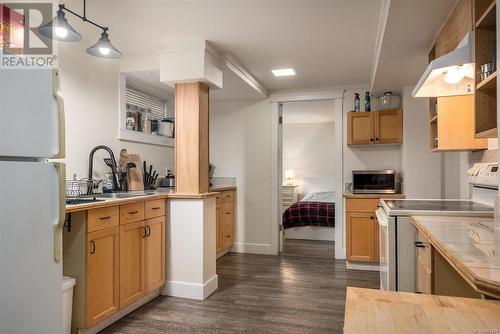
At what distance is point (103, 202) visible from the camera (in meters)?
2.30

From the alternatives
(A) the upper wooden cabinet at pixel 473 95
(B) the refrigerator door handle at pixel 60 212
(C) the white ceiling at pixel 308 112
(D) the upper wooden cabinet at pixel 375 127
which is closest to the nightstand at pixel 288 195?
(C) the white ceiling at pixel 308 112

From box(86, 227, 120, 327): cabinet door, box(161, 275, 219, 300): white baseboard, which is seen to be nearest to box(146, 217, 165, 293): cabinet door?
box(161, 275, 219, 300): white baseboard

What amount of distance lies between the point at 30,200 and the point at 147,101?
2778mm

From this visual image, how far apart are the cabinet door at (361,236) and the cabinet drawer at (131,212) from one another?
2.50 m

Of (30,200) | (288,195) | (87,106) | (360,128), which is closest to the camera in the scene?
(30,200)

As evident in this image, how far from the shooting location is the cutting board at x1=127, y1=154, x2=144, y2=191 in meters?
3.57

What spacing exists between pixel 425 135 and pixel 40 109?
3.86 metres

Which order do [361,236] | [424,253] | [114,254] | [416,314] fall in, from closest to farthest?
[416,314], [424,253], [114,254], [361,236]

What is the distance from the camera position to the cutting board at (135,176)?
3.57 meters

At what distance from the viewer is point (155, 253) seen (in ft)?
9.66

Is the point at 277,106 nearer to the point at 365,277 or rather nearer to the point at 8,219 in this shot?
the point at 365,277

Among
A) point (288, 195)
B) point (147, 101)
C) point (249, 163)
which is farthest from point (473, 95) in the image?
point (288, 195)

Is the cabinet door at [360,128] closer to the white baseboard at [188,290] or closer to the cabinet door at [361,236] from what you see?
the cabinet door at [361,236]

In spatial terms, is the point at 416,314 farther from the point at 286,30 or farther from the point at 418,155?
the point at 418,155
